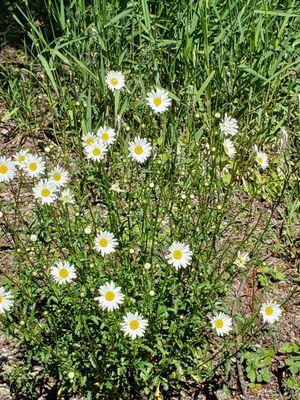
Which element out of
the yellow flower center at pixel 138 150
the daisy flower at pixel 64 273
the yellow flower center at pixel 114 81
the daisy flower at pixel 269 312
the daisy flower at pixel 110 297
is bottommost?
the daisy flower at pixel 110 297

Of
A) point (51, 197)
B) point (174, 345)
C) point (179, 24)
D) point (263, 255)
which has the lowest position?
point (174, 345)

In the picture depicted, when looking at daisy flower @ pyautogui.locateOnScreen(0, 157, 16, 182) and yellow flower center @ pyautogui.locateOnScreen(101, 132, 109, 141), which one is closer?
daisy flower @ pyautogui.locateOnScreen(0, 157, 16, 182)

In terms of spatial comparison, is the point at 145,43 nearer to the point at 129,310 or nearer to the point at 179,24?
the point at 179,24

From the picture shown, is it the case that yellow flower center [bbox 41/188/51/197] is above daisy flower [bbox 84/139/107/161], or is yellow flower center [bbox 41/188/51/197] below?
below

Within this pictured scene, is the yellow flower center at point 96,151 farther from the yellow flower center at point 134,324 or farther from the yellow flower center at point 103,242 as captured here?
→ the yellow flower center at point 134,324

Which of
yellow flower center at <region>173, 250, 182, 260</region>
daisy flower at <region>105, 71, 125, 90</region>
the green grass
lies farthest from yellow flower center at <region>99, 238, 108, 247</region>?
daisy flower at <region>105, 71, 125, 90</region>

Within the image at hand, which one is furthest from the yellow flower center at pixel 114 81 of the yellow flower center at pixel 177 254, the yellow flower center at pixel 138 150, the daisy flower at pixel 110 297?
the daisy flower at pixel 110 297

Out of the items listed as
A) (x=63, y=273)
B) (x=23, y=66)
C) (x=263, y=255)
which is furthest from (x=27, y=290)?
(x=23, y=66)

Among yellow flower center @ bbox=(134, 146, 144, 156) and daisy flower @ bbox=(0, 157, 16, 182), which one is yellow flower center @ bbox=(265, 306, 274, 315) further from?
daisy flower @ bbox=(0, 157, 16, 182)

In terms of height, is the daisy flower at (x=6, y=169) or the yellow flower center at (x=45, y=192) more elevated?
the daisy flower at (x=6, y=169)

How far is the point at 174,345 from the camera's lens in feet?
9.71

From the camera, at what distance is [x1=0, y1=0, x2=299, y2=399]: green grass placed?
2.78m

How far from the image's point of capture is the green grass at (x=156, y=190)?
2.78 m

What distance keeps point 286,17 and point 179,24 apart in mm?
724
